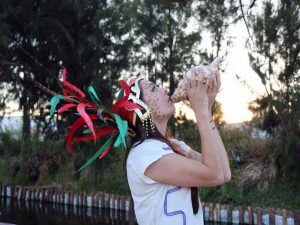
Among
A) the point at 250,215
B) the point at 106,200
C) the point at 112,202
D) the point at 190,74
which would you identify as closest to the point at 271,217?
the point at 250,215

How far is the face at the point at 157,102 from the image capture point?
4.11 ft

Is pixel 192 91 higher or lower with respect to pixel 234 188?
higher

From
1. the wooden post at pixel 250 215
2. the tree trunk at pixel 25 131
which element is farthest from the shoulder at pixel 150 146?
the tree trunk at pixel 25 131

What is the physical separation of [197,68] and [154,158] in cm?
25

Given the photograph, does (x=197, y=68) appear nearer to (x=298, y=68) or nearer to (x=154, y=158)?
(x=154, y=158)

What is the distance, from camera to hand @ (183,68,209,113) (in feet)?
3.82

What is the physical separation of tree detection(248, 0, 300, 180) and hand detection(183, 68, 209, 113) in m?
3.80

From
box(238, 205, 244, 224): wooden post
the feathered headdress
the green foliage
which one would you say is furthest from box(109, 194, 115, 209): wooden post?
the feathered headdress

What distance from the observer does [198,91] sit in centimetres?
117

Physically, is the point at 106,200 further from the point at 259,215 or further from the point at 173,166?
the point at 173,166

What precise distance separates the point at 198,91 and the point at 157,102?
0.14m

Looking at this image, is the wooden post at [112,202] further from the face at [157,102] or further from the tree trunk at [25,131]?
the face at [157,102]

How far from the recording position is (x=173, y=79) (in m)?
8.40

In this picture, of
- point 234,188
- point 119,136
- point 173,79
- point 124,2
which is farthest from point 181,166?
point 124,2
